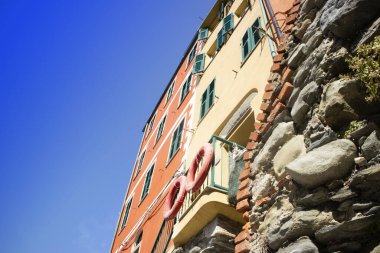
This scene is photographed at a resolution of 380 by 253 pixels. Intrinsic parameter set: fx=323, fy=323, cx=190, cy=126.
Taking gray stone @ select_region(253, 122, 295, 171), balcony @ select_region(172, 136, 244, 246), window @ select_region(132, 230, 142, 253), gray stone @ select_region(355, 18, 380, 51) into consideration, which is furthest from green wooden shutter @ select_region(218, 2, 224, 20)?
gray stone @ select_region(355, 18, 380, 51)

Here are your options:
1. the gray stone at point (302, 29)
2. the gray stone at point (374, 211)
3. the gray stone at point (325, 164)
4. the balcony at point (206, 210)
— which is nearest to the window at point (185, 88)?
the balcony at point (206, 210)

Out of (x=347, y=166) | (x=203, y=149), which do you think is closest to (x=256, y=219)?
(x=347, y=166)

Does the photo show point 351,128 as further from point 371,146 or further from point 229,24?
point 229,24

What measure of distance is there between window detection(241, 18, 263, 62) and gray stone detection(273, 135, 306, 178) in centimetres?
540

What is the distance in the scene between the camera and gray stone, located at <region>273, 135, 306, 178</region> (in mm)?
3141

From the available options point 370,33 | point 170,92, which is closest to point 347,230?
point 370,33

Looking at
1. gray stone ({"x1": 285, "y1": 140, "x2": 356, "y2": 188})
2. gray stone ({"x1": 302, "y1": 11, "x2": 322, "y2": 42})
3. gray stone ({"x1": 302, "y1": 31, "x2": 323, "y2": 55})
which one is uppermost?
gray stone ({"x1": 302, "y1": 11, "x2": 322, "y2": 42})

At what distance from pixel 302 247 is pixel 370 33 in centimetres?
187

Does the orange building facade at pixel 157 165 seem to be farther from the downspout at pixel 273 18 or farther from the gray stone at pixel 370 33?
the gray stone at pixel 370 33

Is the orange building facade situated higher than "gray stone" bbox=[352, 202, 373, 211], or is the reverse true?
the orange building facade

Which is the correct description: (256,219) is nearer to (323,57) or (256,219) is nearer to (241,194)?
(241,194)

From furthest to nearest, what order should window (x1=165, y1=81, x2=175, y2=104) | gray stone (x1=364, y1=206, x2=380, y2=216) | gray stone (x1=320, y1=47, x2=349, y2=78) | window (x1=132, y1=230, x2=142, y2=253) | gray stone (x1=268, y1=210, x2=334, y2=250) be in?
1. window (x1=165, y1=81, x2=175, y2=104)
2. window (x1=132, y1=230, x2=142, y2=253)
3. gray stone (x1=320, y1=47, x2=349, y2=78)
4. gray stone (x1=268, y1=210, x2=334, y2=250)
5. gray stone (x1=364, y1=206, x2=380, y2=216)

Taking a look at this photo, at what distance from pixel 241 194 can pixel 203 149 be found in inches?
80.2

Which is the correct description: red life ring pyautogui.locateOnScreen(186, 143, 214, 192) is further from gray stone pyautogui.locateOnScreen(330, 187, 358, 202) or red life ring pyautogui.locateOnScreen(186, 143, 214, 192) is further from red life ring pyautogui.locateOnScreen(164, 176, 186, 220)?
gray stone pyautogui.locateOnScreen(330, 187, 358, 202)
